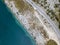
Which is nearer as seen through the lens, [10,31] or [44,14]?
[44,14]

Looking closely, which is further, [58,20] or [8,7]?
[8,7]

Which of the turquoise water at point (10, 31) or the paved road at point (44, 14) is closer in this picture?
the paved road at point (44, 14)

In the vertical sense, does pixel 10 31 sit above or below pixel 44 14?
below

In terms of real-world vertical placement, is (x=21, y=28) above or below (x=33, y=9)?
below

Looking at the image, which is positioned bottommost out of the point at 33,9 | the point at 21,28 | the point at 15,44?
the point at 15,44

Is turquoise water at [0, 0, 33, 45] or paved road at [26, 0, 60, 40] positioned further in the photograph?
turquoise water at [0, 0, 33, 45]

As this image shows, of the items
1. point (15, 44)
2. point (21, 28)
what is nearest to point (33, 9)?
point (21, 28)

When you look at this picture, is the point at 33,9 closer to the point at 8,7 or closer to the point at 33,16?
the point at 33,16
